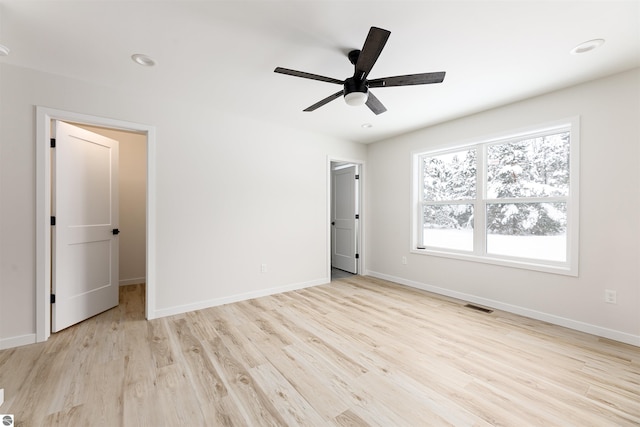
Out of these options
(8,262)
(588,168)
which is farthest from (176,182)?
(588,168)

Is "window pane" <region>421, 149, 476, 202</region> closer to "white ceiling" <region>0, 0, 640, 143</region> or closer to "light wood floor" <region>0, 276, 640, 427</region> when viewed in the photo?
"white ceiling" <region>0, 0, 640, 143</region>

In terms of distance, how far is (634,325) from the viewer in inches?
93.1

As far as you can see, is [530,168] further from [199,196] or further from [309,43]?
[199,196]

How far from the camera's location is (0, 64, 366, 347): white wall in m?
2.32

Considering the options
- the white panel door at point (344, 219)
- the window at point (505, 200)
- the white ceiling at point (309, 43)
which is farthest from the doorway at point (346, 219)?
the white ceiling at point (309, 43)

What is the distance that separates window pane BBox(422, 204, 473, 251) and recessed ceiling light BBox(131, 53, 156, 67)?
3.98m

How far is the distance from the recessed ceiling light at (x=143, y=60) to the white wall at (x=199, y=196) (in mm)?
621

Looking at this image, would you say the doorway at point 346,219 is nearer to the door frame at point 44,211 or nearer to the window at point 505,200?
the window at point 505,200

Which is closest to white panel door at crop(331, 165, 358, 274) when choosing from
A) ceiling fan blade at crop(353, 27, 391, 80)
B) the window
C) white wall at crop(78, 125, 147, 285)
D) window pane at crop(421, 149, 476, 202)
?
the window

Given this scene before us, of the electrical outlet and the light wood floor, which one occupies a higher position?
the electrical outlet

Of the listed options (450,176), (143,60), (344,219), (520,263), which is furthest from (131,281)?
(520,263)

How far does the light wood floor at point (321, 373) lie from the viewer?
1.54m

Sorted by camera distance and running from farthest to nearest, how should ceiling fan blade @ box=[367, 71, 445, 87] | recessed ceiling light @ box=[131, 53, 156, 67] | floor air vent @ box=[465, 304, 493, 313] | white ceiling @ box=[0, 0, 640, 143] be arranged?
floor air vent @ box=[465, 304, 493, 313], recessed ceiling light @ box=[131, 53, 156, 67], ceiling fan blade @ box=[367, 71, 445, 87], white ceiling @ box=[0, 0, 640, 143]

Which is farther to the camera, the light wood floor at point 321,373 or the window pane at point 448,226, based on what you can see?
the window pane at point 448,226
